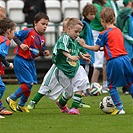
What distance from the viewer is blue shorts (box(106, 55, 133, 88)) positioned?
1134 cm

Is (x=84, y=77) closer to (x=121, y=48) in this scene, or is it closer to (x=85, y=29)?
(x=121, y=48)

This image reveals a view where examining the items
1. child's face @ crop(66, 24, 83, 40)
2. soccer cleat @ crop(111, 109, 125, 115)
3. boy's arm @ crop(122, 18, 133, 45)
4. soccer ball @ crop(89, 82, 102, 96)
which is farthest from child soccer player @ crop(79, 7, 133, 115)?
boy's arm @ crop(122, 18, 133, 45)

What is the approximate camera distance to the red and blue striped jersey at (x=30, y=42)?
39.4 feet

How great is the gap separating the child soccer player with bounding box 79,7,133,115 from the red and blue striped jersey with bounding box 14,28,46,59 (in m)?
0.92

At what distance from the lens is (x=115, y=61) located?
1140 centimetres

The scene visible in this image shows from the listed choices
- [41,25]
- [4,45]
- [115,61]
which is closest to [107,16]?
[115,61]

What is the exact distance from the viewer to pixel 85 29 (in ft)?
47.7

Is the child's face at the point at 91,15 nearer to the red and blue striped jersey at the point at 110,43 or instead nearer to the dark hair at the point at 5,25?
the red and blue striped jersey at the point at 110,43

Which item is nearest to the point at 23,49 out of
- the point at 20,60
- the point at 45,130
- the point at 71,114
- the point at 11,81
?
the point at 20,60

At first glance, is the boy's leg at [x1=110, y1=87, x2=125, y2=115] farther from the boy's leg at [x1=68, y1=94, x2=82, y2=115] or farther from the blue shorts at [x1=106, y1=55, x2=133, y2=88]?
the boy's leg at [x1=68, y1=94, x2=82, y2=115]

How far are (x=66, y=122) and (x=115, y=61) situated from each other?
63.6 inches

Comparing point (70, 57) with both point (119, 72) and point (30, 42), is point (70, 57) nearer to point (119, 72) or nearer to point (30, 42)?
point (119, 72)

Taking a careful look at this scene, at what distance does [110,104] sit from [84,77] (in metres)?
0.63

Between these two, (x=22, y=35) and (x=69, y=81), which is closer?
(x=69, y=81)
